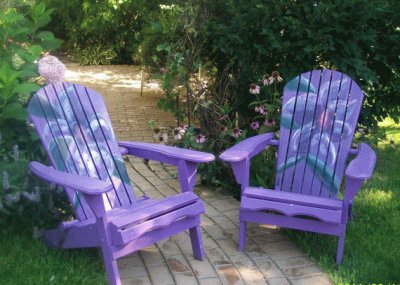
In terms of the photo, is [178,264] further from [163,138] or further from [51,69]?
[163,138]

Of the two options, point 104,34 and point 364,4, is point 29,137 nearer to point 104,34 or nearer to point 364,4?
point 364,4

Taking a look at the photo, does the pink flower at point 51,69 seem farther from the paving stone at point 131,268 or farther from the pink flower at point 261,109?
the pink flower at point 261,109

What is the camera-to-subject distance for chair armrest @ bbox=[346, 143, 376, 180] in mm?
2990


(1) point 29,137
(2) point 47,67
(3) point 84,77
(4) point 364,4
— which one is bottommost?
(3) point 84,77

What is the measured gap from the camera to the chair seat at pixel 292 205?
319 cm

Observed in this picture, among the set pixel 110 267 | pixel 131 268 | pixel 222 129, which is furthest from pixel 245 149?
pixel 222 129

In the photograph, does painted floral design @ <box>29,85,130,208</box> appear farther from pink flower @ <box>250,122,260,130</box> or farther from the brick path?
pink flower @ <box>250,122,260,130</box>

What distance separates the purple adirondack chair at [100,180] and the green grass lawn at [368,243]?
2.41ft

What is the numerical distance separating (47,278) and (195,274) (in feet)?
2.56

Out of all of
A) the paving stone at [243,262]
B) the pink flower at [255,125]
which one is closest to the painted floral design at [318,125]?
the pink flower at [255,125]

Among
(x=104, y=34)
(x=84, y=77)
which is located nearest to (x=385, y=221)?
(x=84, y=77)

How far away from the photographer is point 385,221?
12.6 feet

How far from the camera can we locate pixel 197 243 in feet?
10.8

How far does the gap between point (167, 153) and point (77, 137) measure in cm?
58
